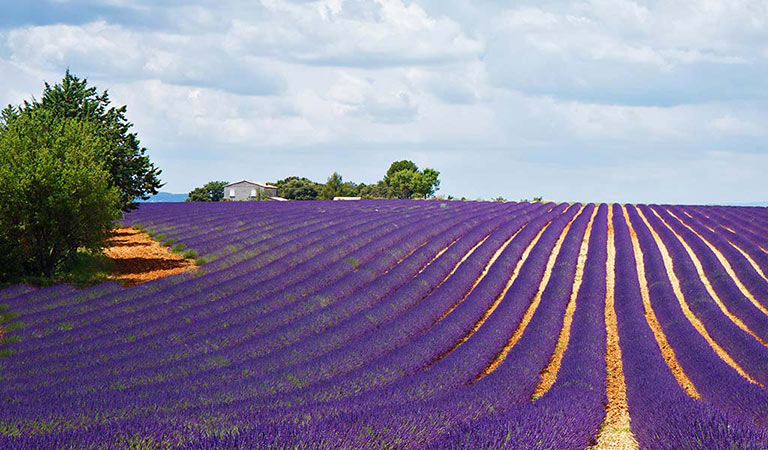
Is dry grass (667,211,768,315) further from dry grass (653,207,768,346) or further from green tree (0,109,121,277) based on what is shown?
green tree (0,109,121,277)

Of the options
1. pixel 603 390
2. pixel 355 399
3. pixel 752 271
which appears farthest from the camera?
pixel 752 271

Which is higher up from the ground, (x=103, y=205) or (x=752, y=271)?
(x=103, y=205)

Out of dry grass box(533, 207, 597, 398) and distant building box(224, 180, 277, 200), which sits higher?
distant building box(224, 180, 277, 200)

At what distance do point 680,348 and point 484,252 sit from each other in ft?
37.2

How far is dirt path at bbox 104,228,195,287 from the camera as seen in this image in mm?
20469

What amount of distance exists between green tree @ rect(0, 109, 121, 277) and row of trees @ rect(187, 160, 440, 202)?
6376 cm

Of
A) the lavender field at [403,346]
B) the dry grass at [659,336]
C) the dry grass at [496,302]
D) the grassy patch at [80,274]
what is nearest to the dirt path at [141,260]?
the grassy patch at [80,274]

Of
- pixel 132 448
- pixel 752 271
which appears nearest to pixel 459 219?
pixel 752 271

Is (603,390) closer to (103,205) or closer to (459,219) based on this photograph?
(103,205)

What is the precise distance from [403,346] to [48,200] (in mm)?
12189

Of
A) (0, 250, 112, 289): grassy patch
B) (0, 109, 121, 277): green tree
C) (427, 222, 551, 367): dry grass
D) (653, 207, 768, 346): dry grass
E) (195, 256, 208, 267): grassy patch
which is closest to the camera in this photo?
(427, 222, 551, 367): dry grass

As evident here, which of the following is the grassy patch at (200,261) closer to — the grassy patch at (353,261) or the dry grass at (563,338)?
the grassy patch at (353,261)

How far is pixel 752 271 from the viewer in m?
20.7

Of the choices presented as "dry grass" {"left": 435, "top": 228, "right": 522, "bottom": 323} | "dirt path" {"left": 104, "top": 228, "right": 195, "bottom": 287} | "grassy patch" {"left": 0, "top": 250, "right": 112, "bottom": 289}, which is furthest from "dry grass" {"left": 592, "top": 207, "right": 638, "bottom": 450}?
"grassy patch" {"left": 0, "top": 250, "right": 112, "bottom": 289}
